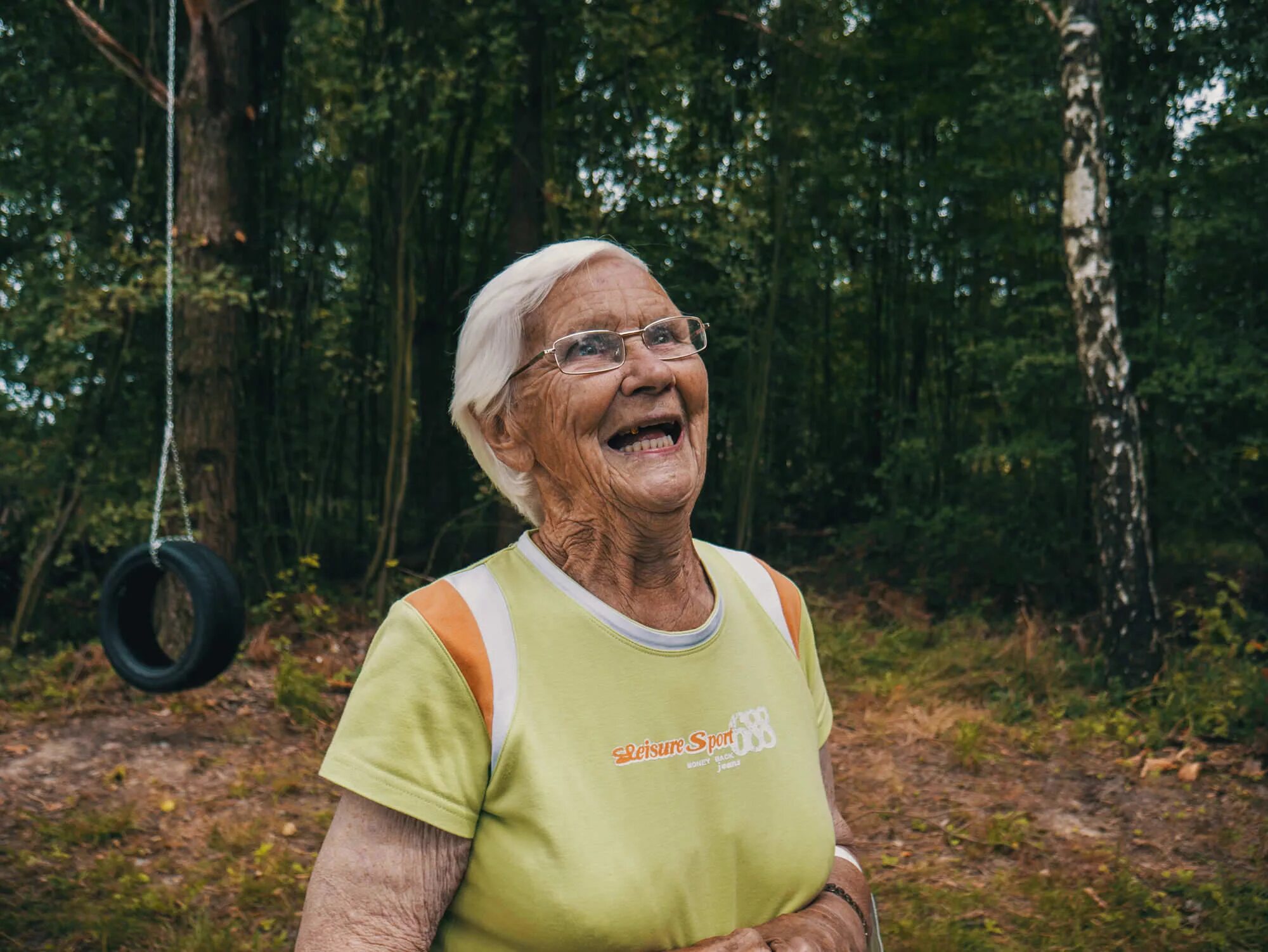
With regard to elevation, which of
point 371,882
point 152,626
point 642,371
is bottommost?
point 152,626

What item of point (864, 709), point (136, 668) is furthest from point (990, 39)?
point (136, 668)

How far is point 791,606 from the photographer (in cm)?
178

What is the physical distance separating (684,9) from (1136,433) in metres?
5.37

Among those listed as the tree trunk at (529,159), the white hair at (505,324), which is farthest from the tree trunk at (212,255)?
the white hair at (505,324)

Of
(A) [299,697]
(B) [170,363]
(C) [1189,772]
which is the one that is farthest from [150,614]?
(C) [1189,772]

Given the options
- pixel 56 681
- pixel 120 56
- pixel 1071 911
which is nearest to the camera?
pixel 1071 911

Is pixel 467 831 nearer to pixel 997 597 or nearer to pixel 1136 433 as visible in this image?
pixel 1136 433

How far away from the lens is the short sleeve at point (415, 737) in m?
1.30

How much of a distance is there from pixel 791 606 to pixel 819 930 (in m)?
0.49

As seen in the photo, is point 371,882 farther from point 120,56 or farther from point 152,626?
A: point 120,56

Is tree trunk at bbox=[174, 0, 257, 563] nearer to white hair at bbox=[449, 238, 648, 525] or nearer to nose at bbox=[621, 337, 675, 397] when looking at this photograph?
white hair at bbox=[449, 238, 648, 525]

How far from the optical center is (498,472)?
1.74 metres

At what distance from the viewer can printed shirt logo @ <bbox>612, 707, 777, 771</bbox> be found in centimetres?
142

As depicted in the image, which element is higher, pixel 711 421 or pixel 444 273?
pixel 444 273
